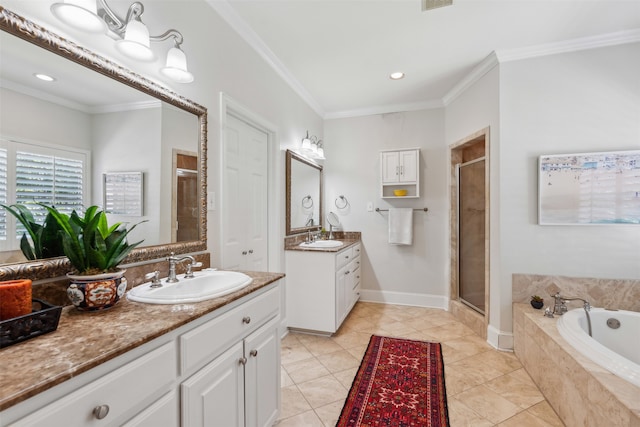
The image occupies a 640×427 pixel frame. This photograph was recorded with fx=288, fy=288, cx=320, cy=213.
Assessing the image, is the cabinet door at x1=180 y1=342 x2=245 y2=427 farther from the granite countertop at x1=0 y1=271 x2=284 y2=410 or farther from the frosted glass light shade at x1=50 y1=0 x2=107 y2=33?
the frosted glass light shade at x1=50 y1=0 x2=107 y2=33

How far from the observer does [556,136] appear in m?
2.42

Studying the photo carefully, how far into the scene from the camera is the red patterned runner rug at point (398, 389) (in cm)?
167

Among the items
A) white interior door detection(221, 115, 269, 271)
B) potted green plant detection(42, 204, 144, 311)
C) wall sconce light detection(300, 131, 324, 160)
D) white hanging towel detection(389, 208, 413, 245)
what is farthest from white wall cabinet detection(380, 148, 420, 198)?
potted green plant detection(42, 204, 144, 311)

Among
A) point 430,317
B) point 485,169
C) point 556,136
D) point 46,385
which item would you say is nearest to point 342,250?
point 430,317

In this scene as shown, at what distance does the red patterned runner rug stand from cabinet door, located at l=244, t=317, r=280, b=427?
44 cm

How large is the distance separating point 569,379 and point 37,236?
8.42 ft

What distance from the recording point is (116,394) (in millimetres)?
723

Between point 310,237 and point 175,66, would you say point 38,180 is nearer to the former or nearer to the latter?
point 175,66

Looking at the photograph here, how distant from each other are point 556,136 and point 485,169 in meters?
0.58

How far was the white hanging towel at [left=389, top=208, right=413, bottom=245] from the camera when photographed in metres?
3.58

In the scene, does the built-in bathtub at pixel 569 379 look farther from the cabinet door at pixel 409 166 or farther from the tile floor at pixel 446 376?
the cabinet door at pixel 409 166

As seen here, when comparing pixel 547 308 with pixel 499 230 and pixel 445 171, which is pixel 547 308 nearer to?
pixel 499 230

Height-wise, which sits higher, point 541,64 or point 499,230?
point 541,64

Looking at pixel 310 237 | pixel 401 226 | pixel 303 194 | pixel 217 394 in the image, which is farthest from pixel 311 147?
pixel 217 394
